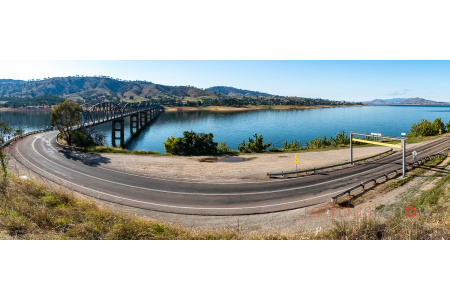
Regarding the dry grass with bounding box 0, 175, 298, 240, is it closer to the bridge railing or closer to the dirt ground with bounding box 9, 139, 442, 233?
the dirt ground with bounding box 9, 139, 442, 233

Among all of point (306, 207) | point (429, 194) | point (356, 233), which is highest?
point (356, 233)

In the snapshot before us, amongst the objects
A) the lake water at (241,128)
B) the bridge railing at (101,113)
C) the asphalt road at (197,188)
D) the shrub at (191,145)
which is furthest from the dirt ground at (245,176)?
the bridge railing at (101,113)

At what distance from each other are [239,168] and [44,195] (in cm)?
1822

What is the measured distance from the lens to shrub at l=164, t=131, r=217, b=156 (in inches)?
1308

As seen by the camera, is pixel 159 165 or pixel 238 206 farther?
pixel 159 165

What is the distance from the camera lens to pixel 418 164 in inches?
1009

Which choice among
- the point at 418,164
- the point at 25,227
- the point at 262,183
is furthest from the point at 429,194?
the point at 25,227

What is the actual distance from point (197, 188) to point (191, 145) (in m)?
15.1

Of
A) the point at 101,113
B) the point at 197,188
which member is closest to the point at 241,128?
the point at 101,113

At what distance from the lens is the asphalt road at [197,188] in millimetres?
16047

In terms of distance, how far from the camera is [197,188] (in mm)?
19078

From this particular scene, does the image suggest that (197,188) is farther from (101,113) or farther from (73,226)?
(101,113)

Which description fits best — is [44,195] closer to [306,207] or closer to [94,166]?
[306,207]

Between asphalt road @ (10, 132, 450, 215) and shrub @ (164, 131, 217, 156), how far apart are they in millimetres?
9478
